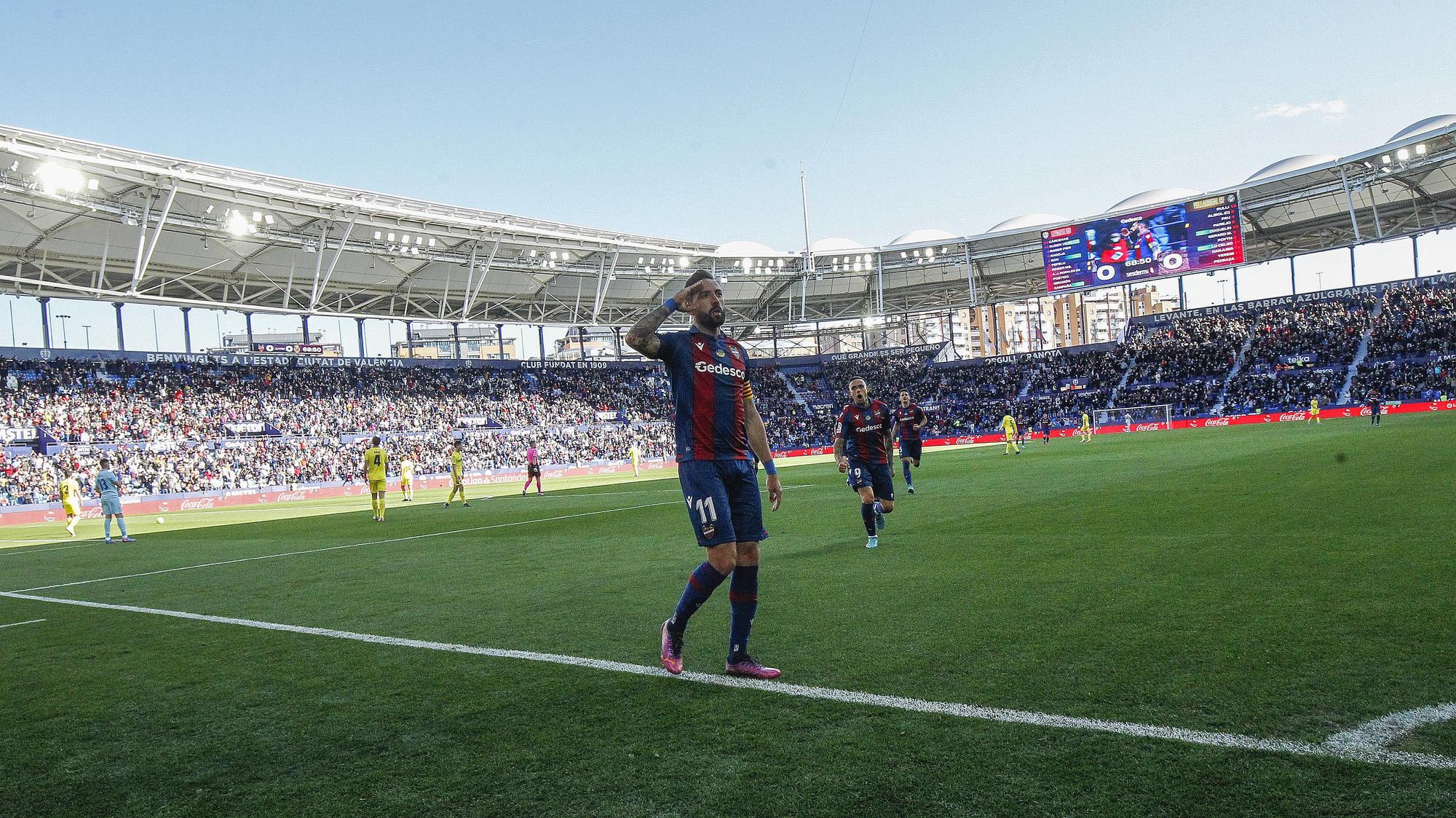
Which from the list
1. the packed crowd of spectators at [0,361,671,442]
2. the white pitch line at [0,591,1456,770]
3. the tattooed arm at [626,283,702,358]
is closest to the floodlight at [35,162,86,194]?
the packed crowd of spectators at [0,361,671,442]

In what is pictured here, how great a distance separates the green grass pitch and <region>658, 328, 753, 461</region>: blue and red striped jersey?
126cm

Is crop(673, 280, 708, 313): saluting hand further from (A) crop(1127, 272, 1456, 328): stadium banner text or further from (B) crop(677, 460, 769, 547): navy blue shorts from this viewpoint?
(A) crop(1127, 272, 1456, 328): stadium banner text

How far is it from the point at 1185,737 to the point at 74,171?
128 ft

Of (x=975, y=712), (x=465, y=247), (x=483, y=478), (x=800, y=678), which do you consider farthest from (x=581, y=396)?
(x=975, y=712)

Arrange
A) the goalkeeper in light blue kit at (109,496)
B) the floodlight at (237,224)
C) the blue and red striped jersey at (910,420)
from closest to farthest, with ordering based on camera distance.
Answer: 1. the blue and red striped jersey at (910,420)
2. the goalkeeper in light blue kit at (109,496)
3. the floodlight at (237,224)

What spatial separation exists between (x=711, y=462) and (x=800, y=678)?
4.19ft

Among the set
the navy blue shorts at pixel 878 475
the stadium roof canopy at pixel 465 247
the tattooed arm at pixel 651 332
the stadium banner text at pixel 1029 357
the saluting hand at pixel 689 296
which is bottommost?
the navy blue shorts at pixel 878 475

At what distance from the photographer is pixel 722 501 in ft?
16.5

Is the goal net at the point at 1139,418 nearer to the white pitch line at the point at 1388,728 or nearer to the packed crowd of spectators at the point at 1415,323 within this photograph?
the packed crowd of spectators at the point at 1415,323

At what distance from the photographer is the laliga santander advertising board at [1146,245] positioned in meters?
44.7

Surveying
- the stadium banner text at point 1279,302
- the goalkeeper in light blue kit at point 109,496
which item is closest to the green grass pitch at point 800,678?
the goalkeeper in light blue kit at point 109,496

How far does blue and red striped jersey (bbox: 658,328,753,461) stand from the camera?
518 cm

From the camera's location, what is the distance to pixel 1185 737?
11.3 ft

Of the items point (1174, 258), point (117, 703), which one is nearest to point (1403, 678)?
point (117, 703)
